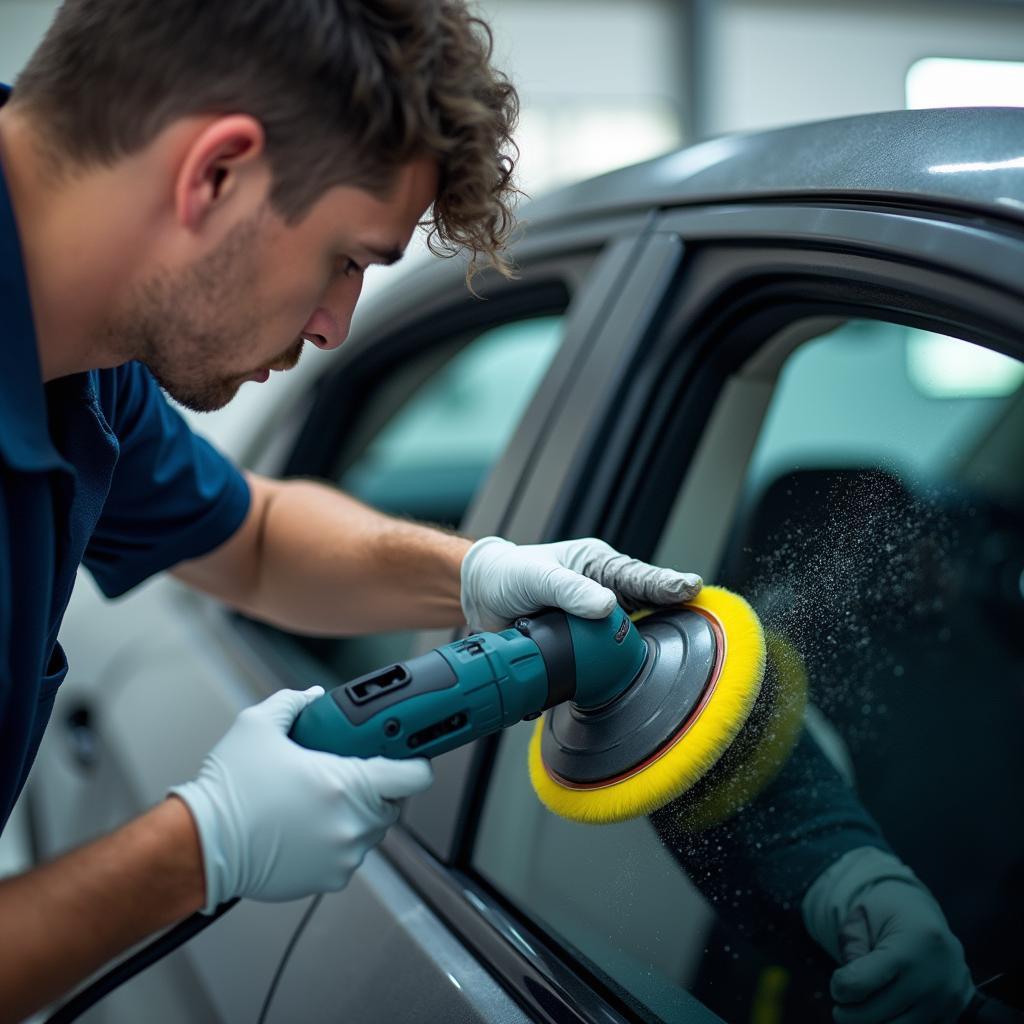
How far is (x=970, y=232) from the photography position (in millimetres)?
779

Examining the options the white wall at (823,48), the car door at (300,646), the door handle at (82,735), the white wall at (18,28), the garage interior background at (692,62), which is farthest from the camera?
the white wall at (823,48)

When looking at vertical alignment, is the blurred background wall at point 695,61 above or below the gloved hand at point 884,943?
above

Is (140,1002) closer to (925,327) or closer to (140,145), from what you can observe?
(140,145)

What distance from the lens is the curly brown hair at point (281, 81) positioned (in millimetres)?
875

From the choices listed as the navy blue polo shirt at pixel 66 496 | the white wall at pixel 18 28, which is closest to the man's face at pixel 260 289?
the navy blue polo shirt at pixel 66 496

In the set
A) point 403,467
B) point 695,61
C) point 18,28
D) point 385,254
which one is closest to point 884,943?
point 385,254

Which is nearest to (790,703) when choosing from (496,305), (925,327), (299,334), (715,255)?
(925,327)

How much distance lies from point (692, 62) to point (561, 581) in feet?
21.3

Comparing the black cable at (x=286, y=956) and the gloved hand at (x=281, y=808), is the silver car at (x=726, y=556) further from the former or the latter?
the gloved hand at (x=281, y=808)

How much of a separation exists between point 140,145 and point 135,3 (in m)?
0.13

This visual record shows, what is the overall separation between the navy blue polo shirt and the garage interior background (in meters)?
4.48

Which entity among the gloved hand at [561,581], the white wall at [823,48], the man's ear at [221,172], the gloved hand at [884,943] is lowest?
the gloved hand at [884,943]

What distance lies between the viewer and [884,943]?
92cm

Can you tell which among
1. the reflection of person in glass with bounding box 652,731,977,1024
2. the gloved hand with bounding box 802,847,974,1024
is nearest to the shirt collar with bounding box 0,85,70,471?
the reflection of person in glass with bounding box 652,731,977,1024
